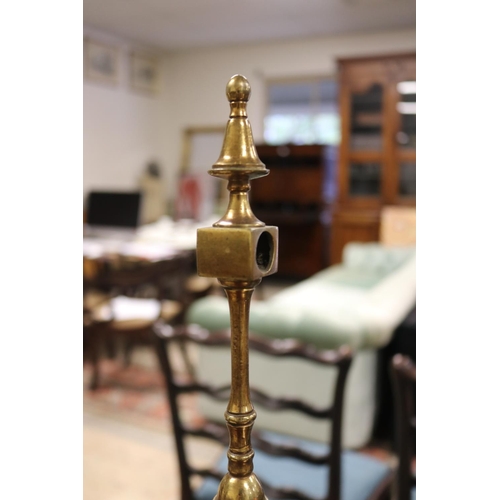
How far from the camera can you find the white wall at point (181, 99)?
229 inches

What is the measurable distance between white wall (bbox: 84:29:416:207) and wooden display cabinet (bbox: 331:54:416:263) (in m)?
0.62

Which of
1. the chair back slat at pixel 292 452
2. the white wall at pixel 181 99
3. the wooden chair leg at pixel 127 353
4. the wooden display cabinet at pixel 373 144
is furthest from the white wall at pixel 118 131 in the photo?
the chair back slat at pixel 292 452

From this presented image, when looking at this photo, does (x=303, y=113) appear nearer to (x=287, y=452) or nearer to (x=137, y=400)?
(x=137, y=400)

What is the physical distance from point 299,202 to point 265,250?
559cm

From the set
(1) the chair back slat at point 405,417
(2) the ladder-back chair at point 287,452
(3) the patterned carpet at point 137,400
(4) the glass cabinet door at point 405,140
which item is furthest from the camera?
(4) the glass cabinet door at point 405,140

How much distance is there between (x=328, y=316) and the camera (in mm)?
1751

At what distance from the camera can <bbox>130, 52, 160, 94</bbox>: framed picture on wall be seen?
6.45 metres

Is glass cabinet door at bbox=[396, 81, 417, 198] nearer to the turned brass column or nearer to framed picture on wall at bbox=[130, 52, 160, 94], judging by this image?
framed picture on wall at bbox=[130, 52, 160, 94]

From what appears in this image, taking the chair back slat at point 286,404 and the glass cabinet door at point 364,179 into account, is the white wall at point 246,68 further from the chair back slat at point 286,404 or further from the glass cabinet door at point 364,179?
the chair back slat at point 286,404

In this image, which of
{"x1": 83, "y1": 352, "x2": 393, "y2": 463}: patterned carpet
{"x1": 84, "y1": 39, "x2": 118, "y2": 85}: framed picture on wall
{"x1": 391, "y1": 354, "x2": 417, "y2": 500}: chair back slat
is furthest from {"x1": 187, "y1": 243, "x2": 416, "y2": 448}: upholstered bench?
{"x1": 84, "y1": 39, "x2": 118, "y2": 85}: framed picture on wall

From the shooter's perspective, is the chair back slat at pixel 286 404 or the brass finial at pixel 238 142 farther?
the chair back slat at pixel 286 404
